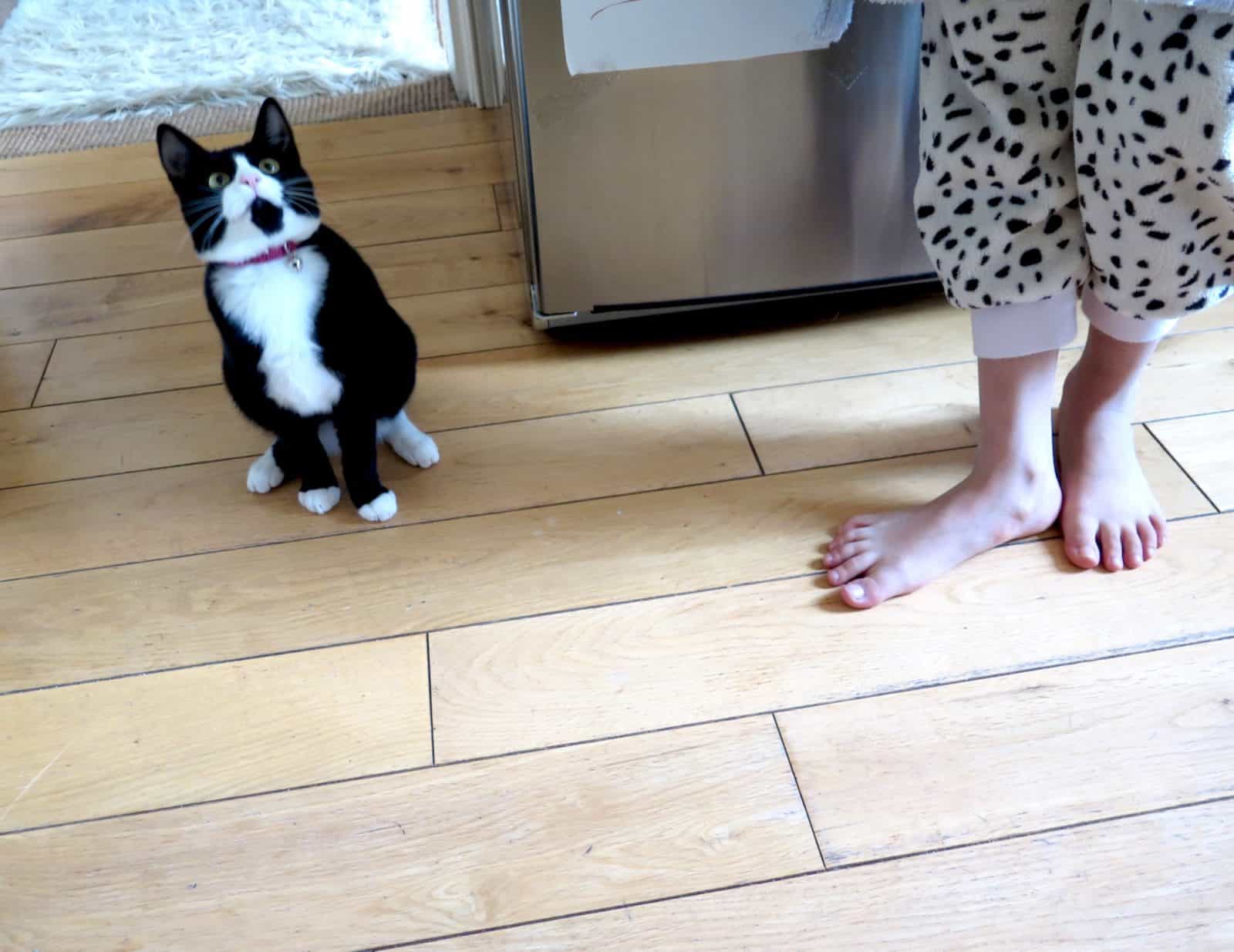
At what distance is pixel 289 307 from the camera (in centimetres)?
92

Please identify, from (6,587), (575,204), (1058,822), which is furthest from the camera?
(575,204)

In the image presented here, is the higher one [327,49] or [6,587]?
[327,49]

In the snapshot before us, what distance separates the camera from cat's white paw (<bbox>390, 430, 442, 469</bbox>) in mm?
1112

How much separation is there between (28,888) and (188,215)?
0.55 m

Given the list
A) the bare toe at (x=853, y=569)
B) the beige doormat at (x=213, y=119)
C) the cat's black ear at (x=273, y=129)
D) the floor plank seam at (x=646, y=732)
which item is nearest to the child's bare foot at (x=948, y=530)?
the bare toe at (x=853, y=569)

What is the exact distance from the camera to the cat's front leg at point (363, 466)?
1.00 metres

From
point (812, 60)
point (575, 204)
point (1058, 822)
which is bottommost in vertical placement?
point (1058, 822)

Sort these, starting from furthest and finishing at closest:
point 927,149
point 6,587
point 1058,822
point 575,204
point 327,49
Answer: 1. point 327,49
2. point 575,204
3. point 6,587
4. point 927,149
5. point 1058,822

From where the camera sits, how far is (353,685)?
89 centimetres

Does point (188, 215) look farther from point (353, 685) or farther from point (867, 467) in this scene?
point (867, 467)

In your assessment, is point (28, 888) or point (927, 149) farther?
point (927, 149)

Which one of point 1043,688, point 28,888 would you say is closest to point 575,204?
point 1043,688

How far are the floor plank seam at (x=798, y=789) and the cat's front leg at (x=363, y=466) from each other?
447mm

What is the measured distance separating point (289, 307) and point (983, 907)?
0.73m
